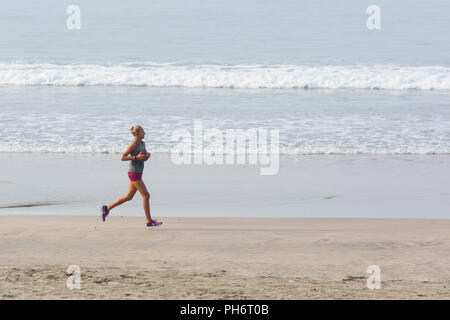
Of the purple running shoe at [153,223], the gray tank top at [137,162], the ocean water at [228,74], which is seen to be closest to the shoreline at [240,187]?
the purple running shoe at [153,223]

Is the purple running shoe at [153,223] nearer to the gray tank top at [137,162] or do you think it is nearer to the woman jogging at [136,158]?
the woman jogging at [136,158]

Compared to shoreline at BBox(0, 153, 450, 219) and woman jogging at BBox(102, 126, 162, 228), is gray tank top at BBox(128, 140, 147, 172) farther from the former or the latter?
shoreline at BBox(0, 153, 450, 219)

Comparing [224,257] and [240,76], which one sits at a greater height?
[240,76]

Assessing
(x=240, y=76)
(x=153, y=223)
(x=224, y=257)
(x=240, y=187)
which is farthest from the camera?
(x=240, y=76)

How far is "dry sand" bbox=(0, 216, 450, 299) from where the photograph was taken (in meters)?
6.37

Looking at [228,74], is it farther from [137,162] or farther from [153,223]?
[137,162]

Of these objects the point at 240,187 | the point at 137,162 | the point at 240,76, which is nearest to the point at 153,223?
the point at 137,162

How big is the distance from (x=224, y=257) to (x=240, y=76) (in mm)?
19544

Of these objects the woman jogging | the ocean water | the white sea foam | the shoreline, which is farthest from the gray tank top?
the white sea foam

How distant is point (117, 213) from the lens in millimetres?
10141

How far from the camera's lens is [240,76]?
2689cm

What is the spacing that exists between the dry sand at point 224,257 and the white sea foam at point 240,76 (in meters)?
16.4

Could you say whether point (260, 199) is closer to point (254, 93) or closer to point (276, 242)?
point (276, 242)

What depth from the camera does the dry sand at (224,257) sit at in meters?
6.37
